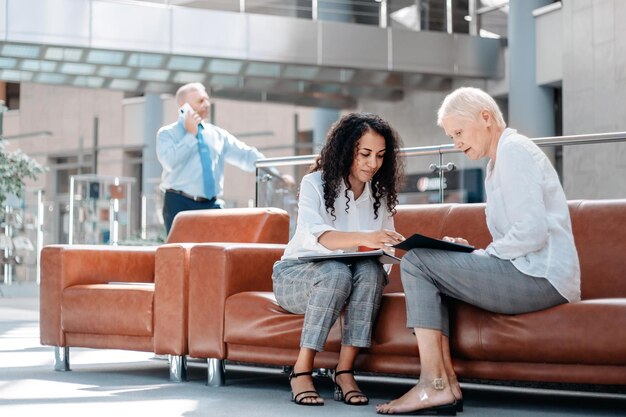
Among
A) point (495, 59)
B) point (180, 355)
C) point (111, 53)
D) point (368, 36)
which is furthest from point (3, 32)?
point (180, 355)

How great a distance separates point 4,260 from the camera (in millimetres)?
17078

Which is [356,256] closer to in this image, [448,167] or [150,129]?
[448,167]

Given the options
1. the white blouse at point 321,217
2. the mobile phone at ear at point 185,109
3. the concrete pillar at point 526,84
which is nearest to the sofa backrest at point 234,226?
the mobile phone at ear at point 185,109

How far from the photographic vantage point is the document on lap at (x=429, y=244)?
3.44 m

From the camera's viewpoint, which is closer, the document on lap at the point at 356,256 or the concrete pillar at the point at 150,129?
the document on lap at the point at 356,256

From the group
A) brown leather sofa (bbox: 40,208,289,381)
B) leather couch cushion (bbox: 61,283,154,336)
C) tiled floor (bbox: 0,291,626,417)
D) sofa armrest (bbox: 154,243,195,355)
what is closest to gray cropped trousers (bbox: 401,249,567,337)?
tiled floor (bbox: 0,291,626,417)

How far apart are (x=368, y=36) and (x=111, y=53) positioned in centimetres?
362

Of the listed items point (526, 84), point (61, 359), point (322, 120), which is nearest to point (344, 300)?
point (61, 359)

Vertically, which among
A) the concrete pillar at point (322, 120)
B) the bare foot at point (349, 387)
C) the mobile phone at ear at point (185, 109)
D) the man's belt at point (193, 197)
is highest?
the concrete pillar at point (322, 120)

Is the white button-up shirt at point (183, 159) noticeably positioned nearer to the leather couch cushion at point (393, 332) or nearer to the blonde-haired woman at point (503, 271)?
the leather couch cushion at point (393, 332)

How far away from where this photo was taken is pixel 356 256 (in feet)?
12.1

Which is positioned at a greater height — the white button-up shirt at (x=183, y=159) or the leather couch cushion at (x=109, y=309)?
the white button-up shirt at (x=183, y=159)

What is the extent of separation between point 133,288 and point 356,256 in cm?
139

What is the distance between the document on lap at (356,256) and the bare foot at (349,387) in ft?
1.40
